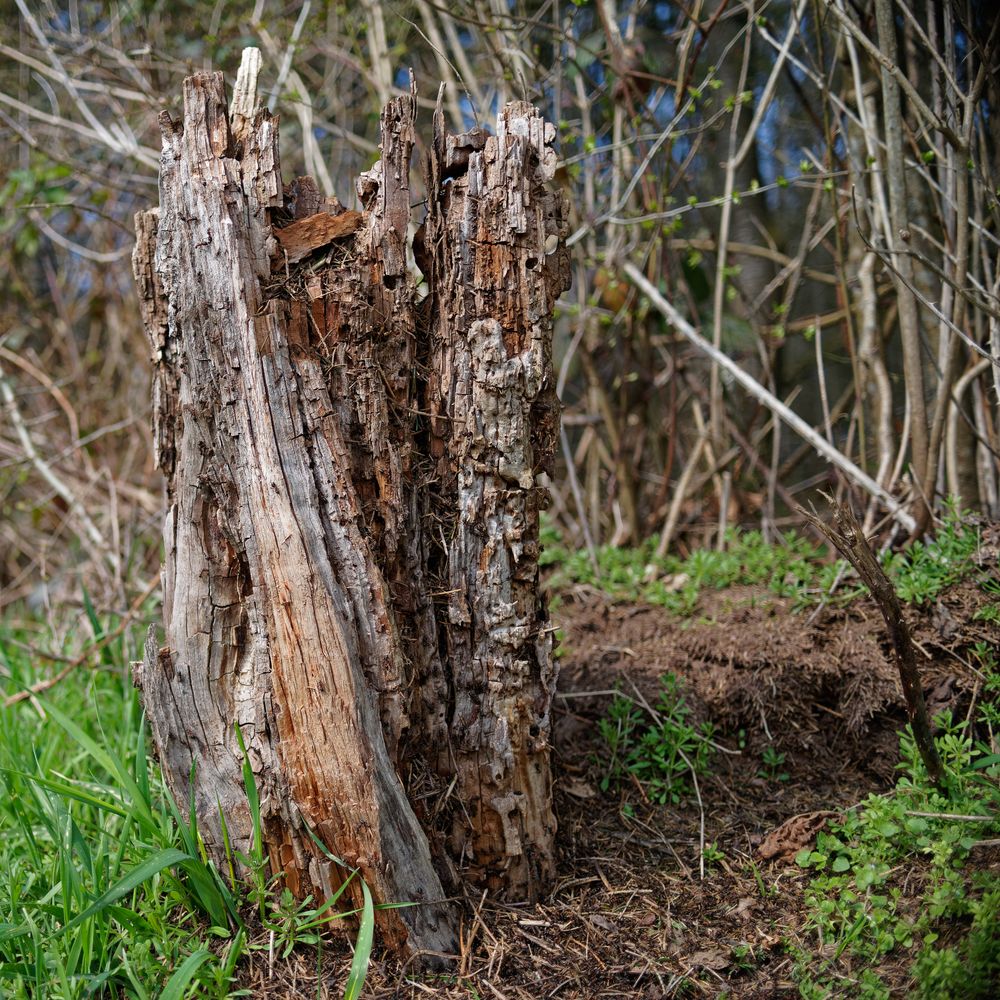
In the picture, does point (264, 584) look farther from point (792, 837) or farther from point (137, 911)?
point (792, 837)

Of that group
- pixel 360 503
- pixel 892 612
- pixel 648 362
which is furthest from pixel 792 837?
pixel 648 362

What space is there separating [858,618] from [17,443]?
539 cm

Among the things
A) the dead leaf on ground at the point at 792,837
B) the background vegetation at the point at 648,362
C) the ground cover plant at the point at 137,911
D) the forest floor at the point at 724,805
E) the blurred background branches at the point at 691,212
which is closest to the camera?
the ground cover plant at the point at 137,911

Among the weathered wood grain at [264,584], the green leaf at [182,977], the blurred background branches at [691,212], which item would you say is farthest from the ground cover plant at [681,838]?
the blurred background branches at [691,212]

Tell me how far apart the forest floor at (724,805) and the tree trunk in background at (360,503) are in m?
0.17

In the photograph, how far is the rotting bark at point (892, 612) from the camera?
2.00 m

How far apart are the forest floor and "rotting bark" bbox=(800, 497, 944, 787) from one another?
259mm

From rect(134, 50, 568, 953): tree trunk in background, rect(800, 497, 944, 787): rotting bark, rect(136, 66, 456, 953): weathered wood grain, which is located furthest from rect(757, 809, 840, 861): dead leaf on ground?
rect(136, 66, 456, 953): weathered wood grain

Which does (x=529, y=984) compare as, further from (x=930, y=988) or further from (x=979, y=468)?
(x=979, y=468)

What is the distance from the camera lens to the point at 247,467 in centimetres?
193

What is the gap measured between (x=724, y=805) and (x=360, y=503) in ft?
4.73

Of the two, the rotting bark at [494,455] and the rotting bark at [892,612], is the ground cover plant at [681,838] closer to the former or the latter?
the rotting bark at [892,612]

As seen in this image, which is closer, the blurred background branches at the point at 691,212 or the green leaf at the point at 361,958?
the green leaf at the point at 361,958

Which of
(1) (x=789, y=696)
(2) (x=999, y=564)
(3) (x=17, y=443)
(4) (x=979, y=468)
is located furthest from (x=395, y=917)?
(3) (x=17, y=443)
